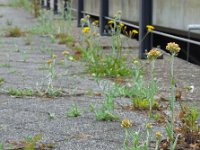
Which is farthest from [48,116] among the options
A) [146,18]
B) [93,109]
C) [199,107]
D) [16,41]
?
[16,41]

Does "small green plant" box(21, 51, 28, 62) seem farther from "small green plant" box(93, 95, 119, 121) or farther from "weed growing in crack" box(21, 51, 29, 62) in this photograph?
"small green plant" box(93, 95, 119, 121)

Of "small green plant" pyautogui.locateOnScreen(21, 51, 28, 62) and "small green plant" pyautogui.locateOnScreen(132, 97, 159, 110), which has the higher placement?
"small green plant" pyautogui.locateOnScreen(132, 97, 159, 110)

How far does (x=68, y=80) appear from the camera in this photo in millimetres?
3686

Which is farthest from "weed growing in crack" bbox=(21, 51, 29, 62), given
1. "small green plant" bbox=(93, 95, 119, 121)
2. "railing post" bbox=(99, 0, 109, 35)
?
"small green plant" bbox=(93, 95, 119, 121)

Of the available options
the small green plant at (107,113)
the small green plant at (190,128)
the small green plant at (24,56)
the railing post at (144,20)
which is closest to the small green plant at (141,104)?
the small green plant at (107,113)

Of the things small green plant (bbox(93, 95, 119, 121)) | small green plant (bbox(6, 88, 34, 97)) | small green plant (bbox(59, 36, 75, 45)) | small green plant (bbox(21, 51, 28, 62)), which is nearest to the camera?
small green plant (bbox(93, 95, 119, 121))

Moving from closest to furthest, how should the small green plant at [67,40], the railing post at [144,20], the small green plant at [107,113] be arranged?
1. the small green plant at [107,113]
2. the railing post at [144,20]
3. the small green plant at [67,40]

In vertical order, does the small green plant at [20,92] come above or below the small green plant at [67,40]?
above

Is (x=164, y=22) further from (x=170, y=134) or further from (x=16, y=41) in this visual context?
(x=170, y=134)

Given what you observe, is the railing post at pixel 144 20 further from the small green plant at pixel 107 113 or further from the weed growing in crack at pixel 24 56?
the small green plant at pixel 107 113

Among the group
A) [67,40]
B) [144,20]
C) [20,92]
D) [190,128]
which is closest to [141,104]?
[190,128]

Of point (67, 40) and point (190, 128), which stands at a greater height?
point (190, 128)

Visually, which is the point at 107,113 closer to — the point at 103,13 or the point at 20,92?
the point at 20,92

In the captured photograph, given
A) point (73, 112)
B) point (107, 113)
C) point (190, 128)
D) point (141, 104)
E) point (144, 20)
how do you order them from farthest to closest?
1. point (144, 20)
2. point (141, 104)
3. point (73, 112)
4. point (107, 113)
5. point (190, 128)
